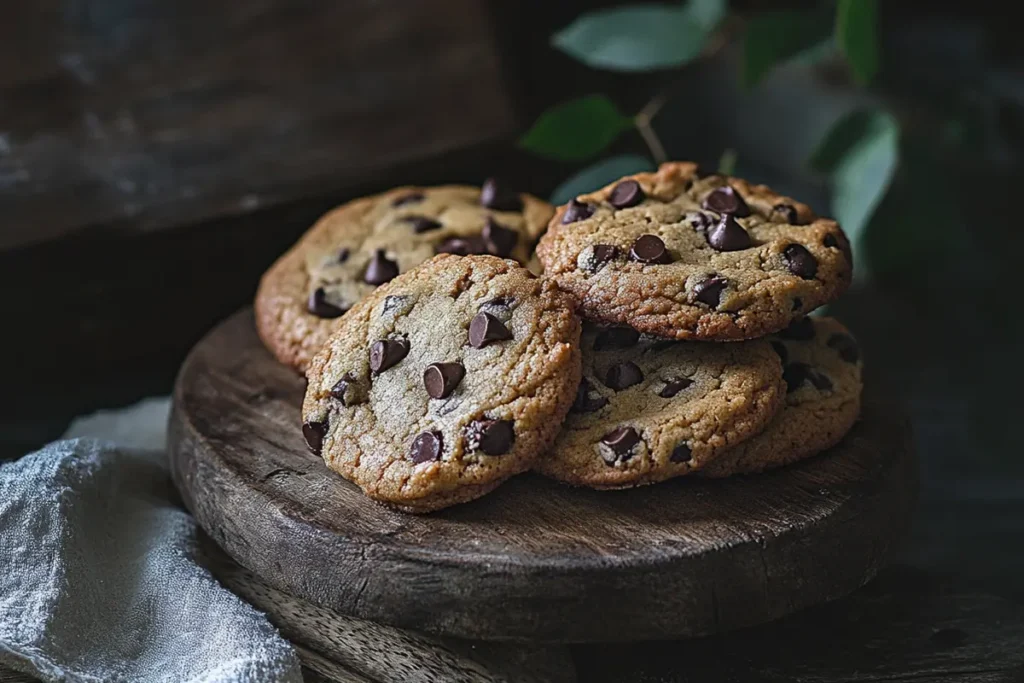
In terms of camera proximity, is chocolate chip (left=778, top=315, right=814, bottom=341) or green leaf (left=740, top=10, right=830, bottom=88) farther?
green leaf (left=740, top=10, right=830, bottom=88)

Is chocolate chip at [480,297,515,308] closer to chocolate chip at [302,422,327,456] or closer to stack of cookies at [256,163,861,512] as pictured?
stack of cookies at [256,163,861,512]

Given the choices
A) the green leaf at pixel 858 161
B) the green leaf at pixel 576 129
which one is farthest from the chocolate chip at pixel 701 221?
the green leaf at pixel 858 161

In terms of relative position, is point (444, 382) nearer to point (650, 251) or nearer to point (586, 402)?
point (586, 402)

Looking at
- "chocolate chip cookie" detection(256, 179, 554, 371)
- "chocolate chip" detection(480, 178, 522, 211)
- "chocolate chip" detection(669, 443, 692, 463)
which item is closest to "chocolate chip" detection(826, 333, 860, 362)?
"chocolate chip" detection(669, 443, 692, 463)

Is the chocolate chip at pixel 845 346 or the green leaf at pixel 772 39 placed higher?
the green leaf at pixel 772 39

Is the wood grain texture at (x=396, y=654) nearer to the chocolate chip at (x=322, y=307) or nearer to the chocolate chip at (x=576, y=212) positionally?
the chocolate chip at (x=322, y=307)

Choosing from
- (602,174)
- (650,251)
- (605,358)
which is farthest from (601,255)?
(602,174)
